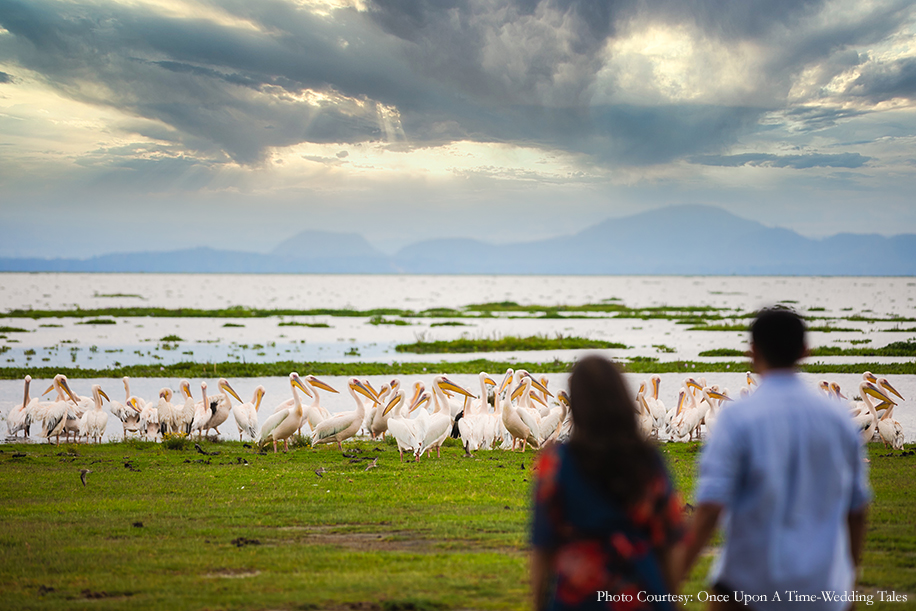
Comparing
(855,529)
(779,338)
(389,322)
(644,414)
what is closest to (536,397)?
(644,414)

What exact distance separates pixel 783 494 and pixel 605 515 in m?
0.87

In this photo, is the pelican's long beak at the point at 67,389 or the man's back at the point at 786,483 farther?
the pelican's long beak at the point at 67,389

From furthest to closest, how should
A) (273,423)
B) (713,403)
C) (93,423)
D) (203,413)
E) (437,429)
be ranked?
(203,413) < (93,423) < (713,403) < (273,423) < (437,429)

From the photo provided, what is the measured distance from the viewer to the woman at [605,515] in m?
2.79

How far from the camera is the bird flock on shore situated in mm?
13828

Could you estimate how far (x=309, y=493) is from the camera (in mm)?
10234

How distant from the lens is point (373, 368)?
1078 inches

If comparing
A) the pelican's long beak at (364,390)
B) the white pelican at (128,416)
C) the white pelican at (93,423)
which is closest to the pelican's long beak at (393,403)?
the pelican's long beak at (364,390)

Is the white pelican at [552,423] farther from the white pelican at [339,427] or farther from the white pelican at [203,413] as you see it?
the white pelican at [203,413]

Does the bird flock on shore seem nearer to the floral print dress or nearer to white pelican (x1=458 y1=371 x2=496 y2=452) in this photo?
white pelican (x1=458 y1=371 x2=496 y2=452)

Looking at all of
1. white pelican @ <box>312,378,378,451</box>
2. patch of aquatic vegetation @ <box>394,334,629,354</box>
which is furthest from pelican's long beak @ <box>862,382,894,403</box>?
patch of aquatic vegetation @ <box>394,334,629,354</box>

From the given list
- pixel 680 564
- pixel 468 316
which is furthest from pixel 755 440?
pixel 468 316

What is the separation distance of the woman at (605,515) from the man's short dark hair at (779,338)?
2.86 ft

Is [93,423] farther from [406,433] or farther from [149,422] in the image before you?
[406,433]
